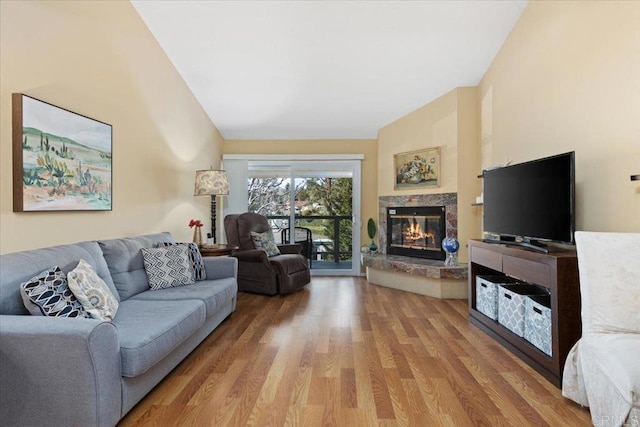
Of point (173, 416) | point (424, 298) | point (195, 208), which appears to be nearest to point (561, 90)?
point (424, 298)

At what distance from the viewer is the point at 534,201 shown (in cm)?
274

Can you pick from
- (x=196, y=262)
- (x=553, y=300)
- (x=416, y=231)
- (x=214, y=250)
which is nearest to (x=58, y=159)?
(x=196, y=262)

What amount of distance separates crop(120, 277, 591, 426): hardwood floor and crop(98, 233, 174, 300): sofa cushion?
0.72 meters

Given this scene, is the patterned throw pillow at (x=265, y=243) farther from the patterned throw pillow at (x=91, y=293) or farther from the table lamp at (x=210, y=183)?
the patterned throw pillow at (x=91, y=293)

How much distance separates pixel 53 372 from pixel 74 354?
137mm

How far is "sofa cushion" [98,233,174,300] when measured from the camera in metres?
2.70

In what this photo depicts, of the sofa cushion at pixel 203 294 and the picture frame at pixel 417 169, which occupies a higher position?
the picture frame at pixel 417 169

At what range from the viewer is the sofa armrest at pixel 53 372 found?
155cm

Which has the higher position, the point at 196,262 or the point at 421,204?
the point at 421,204

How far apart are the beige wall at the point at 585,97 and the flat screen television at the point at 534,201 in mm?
302

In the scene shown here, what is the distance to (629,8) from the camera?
2244 millimetres

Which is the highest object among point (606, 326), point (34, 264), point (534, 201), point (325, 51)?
point (325, 51)

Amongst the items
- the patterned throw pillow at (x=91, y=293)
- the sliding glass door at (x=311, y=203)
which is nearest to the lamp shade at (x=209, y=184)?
the sliding glass door at (x=311, y=203)

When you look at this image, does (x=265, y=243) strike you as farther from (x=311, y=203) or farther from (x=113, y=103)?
(x=113, y=103)
